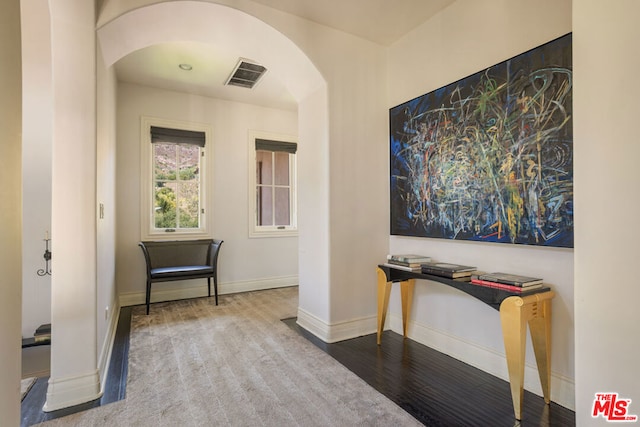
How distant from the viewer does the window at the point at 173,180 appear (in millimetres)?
4242

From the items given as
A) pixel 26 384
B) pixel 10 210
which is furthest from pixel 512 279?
pixel 26 384

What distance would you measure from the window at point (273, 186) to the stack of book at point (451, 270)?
120 inches

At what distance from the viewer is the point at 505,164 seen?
7.05 ft

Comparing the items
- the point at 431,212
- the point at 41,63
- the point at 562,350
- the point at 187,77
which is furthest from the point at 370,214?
the point at 41,63

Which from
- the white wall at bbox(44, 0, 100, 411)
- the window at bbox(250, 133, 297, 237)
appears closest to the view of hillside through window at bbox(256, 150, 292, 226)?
the window at bbox(250, 133, 297, 237)

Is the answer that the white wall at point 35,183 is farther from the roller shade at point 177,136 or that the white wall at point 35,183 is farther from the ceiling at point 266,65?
the roller shade at point 177,136

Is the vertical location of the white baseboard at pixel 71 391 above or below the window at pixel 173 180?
below

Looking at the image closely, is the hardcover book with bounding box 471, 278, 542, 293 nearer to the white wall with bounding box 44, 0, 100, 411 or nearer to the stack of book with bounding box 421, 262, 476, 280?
the stack of book with bounding box 421, 262, 476, 280

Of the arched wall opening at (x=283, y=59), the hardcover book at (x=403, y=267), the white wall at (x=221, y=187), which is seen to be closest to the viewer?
the arched wall opening at (x=283, y=59)

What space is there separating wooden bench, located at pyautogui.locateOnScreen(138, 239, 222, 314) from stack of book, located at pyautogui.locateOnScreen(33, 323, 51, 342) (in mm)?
913

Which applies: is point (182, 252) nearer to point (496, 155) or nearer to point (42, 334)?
point (42, 334)

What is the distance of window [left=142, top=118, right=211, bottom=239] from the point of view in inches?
167

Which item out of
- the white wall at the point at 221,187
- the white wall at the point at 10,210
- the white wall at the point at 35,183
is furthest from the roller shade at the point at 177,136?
the white wall at the point at 10,210

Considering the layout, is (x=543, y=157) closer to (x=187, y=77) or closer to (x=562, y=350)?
(x=562, y=350)
